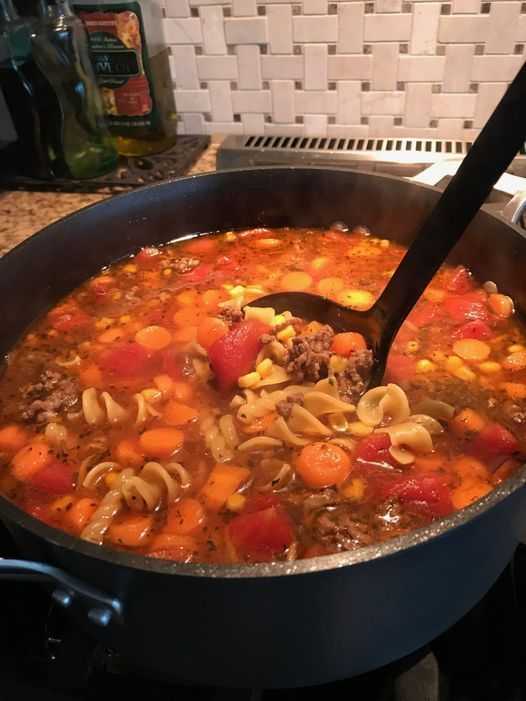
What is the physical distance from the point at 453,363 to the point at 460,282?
427mm

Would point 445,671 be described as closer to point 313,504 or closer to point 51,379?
point 313,504

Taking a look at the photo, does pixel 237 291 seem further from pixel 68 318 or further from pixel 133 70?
pixel 133 70

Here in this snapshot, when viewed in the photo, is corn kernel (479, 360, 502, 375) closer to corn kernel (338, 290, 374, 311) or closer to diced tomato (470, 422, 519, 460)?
diced tomato (470, 422, 519, 460)

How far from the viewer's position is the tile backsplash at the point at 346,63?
8.85 ft

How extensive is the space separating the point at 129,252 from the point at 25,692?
1505 millimetres

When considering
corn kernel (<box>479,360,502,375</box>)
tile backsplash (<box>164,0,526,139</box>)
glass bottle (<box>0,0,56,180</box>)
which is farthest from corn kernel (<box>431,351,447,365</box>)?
glass bottle (<box>0,0,56,180</box>)

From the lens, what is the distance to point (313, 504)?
146 centimetres

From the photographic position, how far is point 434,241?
1658mm

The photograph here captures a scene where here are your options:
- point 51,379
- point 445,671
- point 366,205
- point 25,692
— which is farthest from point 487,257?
point 25,692

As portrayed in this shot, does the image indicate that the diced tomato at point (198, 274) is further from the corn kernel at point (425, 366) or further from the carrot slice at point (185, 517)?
the carrot slice at point (185, 517)

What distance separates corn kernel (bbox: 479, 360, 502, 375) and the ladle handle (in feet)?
0.99

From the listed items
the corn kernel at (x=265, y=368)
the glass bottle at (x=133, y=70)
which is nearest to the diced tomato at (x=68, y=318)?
the corn kernel at (x=265, y=368)

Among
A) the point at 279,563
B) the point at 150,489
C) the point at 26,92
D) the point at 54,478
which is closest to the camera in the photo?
the point at 279,563

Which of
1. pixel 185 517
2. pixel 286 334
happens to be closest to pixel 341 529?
pixel 185 517
